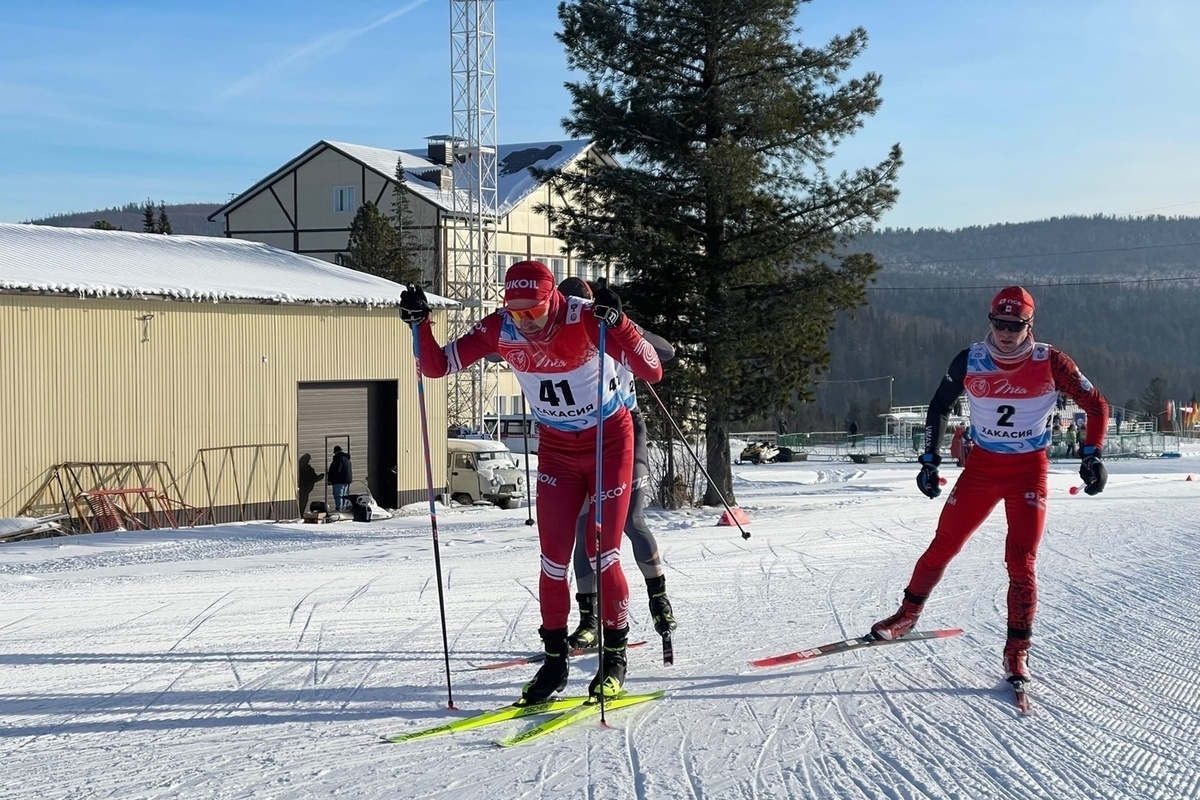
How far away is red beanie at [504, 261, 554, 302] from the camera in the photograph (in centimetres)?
557

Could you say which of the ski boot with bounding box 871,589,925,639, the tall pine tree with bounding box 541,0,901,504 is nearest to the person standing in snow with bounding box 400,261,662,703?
the ski boot with bounding box 871,589,925,639

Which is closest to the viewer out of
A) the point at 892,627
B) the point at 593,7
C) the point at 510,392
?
the point at 892,627

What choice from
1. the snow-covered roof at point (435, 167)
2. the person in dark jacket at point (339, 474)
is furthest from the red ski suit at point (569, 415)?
the snow-covered roof at point (435, 167)

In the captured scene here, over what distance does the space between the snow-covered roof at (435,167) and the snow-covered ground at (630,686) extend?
44528 mm

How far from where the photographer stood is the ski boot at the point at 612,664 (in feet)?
18.2

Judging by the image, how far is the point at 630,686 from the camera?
5.97 metres

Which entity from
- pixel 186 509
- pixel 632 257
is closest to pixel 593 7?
pixel 632 257

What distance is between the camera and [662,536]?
575 inches

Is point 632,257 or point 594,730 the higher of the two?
point 632,257

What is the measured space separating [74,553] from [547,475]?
35.6 feet

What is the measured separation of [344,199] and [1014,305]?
5486cm

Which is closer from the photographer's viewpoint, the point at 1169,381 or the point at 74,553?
the point at 74,553

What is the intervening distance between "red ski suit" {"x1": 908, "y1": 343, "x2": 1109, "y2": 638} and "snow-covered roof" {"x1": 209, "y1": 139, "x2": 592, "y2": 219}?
47.6 m

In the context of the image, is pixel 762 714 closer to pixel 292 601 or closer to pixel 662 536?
pixel 292 601
